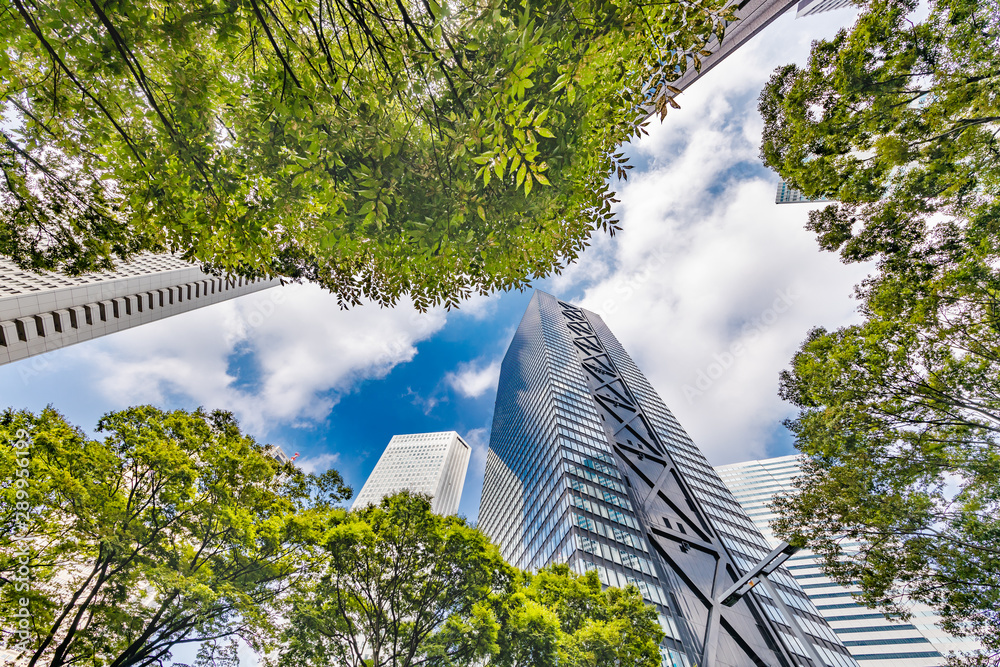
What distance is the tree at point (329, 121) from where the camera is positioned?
9.54ft

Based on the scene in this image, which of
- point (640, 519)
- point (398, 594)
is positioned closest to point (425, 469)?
point (640, 519)

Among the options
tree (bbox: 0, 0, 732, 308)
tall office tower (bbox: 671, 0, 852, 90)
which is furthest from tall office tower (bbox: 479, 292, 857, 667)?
tall office tower (bbox: 671, 0, 852, 90)

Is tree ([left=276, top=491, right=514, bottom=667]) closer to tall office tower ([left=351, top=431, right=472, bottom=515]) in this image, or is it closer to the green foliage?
the green foliage

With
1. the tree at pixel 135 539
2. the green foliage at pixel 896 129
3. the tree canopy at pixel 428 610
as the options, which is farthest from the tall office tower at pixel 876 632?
the tree at pixel 135 539

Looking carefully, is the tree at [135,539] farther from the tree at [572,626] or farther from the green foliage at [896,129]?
the green foliage at [896,129]

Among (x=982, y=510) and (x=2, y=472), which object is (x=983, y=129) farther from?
(x=2, y=472)

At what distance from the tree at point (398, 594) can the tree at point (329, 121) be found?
7956 millimetres

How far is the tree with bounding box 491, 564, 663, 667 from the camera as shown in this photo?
8383mm

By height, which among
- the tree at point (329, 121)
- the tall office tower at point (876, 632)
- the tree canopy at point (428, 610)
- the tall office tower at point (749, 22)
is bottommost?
the tree canopy at point (428, 610)

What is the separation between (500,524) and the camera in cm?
5025

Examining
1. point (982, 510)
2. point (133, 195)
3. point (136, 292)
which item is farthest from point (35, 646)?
point (136, 292)

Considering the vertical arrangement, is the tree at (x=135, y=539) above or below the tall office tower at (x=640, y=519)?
below

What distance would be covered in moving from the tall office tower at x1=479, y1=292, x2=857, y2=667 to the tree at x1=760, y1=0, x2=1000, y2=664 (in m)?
13.1

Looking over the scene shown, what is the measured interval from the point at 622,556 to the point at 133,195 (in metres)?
32.1
